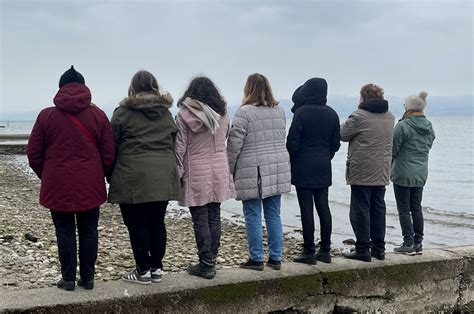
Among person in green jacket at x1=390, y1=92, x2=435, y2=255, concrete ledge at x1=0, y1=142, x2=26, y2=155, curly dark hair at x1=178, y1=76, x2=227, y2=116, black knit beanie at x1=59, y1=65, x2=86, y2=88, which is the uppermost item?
black knit beanie at x1=59, y1=65, x2=86, y2=88

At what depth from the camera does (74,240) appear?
441 centimetres

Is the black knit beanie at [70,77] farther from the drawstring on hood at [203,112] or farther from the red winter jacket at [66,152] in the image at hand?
the drawstring on hood at [203,112]

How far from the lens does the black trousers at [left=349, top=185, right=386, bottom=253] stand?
588 centimetres

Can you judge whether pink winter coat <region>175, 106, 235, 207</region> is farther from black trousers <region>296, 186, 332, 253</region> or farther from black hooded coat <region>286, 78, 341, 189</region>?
black trousers <region>296, 186, 332, 253</region>

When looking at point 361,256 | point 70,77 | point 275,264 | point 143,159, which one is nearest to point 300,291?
point 275,264

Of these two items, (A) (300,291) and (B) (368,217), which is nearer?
(A) (300,291)

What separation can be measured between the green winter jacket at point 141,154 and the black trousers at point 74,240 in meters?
0.30

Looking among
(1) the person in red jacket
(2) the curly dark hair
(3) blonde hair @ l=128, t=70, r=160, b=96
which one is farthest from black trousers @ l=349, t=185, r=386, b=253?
(1) the person in red jacket

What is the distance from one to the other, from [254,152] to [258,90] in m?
0.63

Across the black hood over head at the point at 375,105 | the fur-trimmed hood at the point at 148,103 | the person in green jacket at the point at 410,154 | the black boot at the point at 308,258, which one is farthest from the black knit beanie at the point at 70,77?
the person in green jacket at the point at 410,154

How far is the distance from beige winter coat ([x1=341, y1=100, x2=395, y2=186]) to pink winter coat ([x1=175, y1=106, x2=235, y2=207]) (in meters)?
1.78

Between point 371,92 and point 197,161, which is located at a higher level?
point 371,92

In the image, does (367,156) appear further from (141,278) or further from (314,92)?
(141,278)

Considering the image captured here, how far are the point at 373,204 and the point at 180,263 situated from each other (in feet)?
13.1
